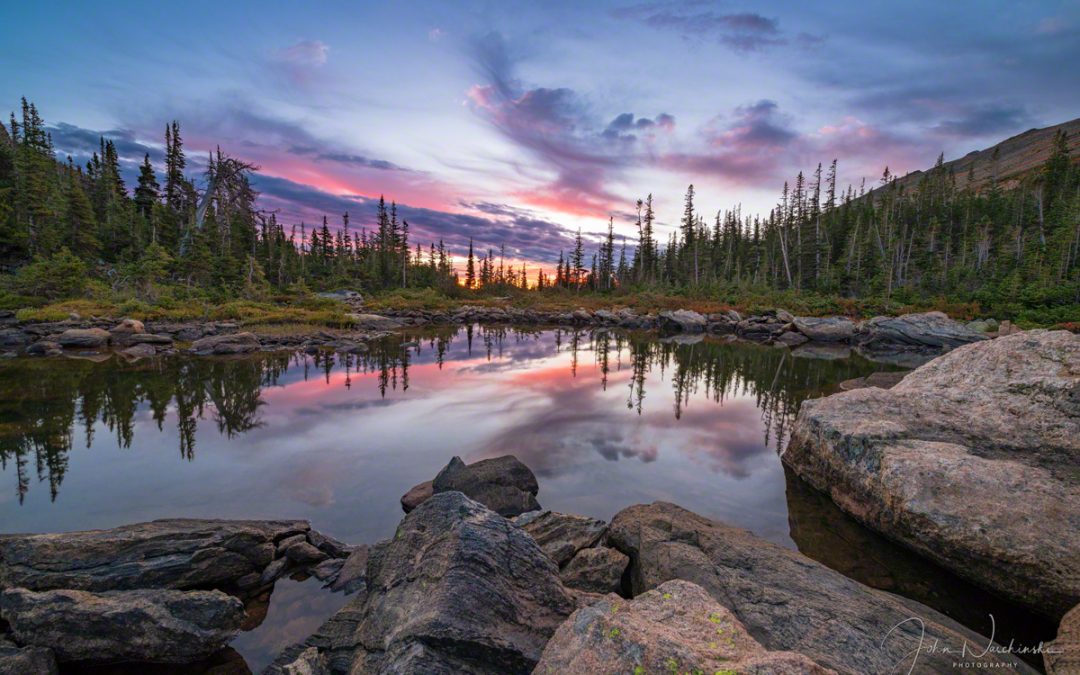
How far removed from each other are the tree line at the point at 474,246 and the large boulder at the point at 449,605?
43.7 m

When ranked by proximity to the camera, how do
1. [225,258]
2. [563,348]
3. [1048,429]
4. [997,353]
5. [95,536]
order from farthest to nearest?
[225,258]
[563,348]
[997,353]
[1048,429]
[95,536]

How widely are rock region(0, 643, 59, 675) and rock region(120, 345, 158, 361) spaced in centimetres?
2125

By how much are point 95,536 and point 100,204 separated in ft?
250

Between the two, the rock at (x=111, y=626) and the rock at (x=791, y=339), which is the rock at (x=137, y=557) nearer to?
the rock at (x=111, y=626)

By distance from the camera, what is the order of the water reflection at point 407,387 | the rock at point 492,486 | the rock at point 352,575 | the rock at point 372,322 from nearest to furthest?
the rock at point 352,575 < the rock at point 492,486 < the water reflection at point 407,387 < the rock at point 372,322

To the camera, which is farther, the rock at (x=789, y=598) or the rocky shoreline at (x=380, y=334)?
the rocky shoreline at (x=380, y=334)

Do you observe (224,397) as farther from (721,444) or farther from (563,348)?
(563,348)

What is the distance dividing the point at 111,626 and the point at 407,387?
12.7m

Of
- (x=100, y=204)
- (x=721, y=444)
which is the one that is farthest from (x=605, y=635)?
(x=100, y=204)

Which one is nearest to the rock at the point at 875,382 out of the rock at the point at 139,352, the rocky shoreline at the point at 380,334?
the rocky shoreline at the point at 380,334

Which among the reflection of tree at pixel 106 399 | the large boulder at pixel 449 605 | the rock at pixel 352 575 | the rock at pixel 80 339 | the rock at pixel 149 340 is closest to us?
the large boulder at pixel 449 605

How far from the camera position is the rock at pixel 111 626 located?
3.85 m

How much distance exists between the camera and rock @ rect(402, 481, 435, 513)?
284 inches

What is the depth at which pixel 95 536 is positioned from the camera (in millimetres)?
4934
